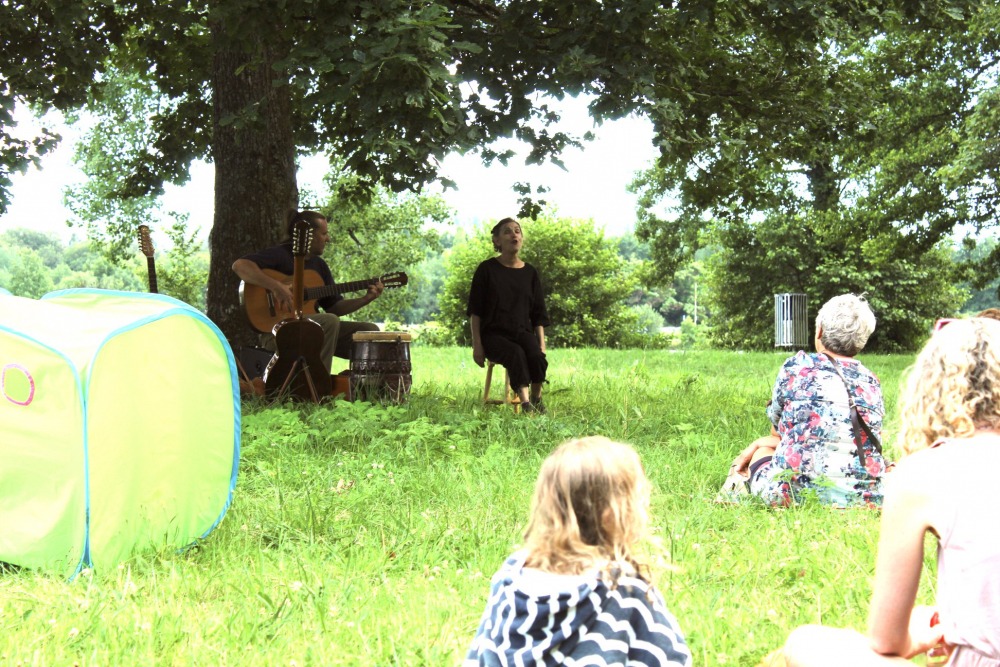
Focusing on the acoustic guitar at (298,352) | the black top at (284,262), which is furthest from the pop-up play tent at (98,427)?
the black top at (284,262)

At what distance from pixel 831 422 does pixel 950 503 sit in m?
2.98

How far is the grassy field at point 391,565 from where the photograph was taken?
11.5ft

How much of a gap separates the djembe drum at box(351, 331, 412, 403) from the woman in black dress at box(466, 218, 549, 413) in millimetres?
713

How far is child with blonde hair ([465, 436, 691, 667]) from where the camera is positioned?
2270 mm

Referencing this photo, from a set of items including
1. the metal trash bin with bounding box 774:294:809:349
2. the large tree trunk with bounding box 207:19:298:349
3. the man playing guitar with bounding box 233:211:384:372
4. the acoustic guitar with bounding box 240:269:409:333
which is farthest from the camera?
the metal trash bin with bounding box 774:294:809:349

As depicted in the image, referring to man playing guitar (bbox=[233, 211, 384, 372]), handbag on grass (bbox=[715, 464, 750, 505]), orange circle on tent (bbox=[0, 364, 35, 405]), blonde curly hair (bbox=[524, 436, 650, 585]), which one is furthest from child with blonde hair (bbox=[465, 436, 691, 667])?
man playing guitar (bbox=[233, 211, 384, 372])

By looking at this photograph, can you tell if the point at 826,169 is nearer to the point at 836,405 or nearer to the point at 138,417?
the point at 836,405

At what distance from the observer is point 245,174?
33.6 ft

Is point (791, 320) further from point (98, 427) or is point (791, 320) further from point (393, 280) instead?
point (98, 427)

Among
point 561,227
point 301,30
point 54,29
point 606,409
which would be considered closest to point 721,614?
point 606,409

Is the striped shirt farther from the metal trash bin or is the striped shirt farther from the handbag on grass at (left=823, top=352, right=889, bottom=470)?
the metal trash bin

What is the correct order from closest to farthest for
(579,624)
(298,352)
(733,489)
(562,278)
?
(579,624) < (733,489) < (298,352) < (562,278)

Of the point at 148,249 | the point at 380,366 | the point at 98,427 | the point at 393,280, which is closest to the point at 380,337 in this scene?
the point at 380,366

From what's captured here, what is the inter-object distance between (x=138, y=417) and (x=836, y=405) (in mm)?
3285
